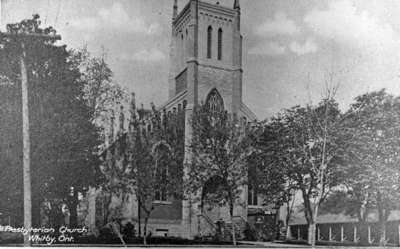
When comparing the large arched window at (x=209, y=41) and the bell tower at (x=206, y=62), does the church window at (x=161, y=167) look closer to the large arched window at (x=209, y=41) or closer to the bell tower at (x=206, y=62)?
the bell tower at (x=206, y=62)

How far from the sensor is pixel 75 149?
37.0ft

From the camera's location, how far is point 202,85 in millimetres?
21922

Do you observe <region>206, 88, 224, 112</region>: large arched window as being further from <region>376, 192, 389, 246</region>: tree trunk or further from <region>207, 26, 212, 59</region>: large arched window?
<region>376, 192, 389, 246</region>: tree trunk

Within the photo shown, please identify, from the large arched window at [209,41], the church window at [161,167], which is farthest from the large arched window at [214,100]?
the church window at [161,167]

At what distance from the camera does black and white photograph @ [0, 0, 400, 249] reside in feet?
33.9

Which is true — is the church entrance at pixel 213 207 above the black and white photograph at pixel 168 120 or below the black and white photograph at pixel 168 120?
below

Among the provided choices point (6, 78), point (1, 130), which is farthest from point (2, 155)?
point (6, 78)

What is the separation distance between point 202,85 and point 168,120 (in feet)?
20.6

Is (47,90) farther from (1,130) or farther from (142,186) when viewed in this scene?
(142,186)

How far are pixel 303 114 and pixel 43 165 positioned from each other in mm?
7338

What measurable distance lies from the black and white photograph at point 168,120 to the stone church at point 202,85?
2.84ft

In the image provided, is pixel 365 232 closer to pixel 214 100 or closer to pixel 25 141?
pixel 214 100

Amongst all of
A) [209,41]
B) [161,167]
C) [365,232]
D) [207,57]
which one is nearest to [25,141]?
[161,167]

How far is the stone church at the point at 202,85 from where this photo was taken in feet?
54.6
